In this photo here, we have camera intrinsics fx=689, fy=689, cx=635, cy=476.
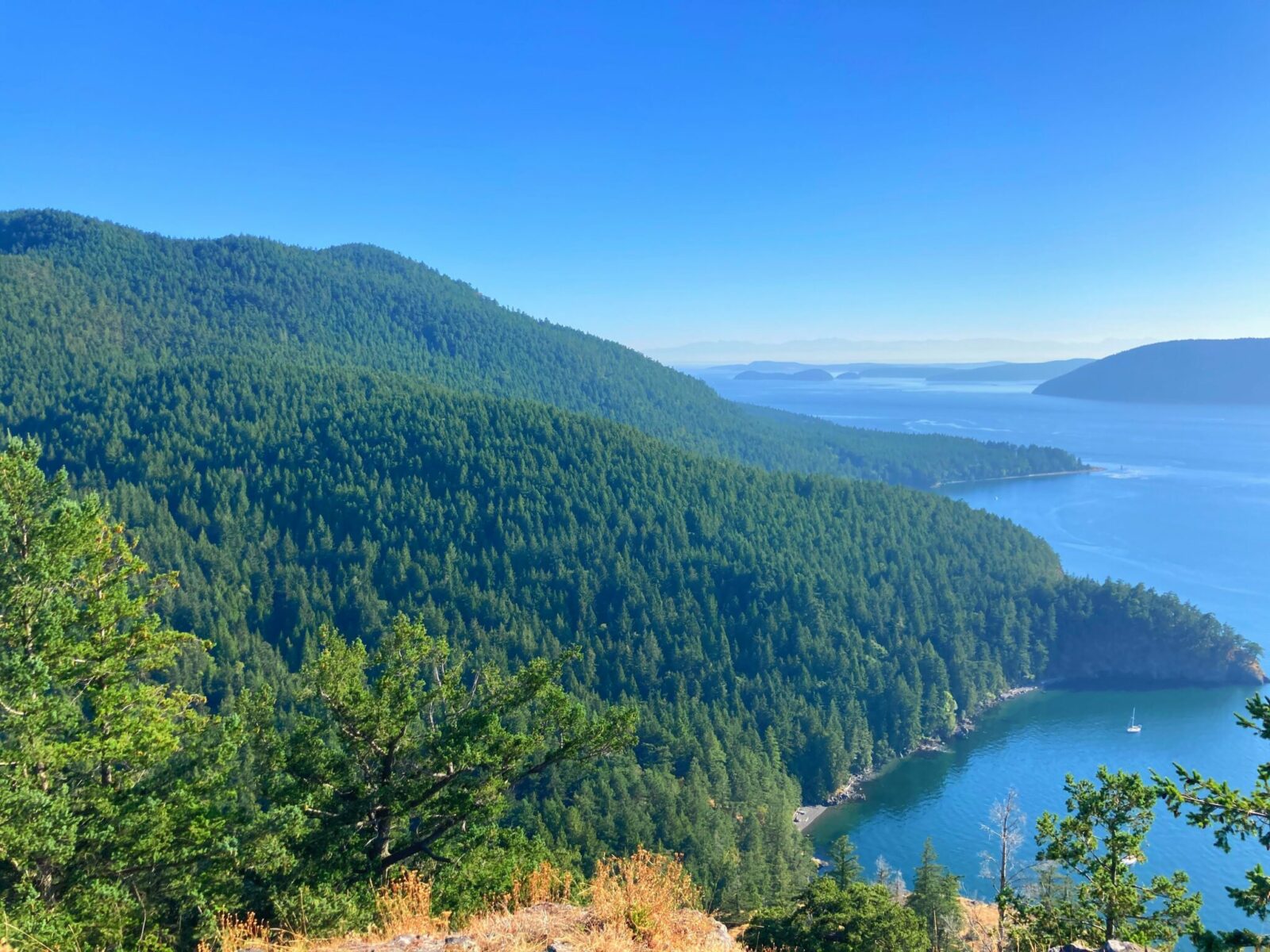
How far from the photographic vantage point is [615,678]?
224 ft

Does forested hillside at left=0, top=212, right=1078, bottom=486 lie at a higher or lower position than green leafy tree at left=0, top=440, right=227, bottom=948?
higher

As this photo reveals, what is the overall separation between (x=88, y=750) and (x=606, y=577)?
2969 inches

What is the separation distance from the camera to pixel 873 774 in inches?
2359

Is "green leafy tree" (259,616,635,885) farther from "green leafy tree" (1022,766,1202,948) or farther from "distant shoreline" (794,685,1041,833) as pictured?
"distant shoreline" (794,685,1041,833)

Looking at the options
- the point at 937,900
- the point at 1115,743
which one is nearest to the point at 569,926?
the point at 937,900

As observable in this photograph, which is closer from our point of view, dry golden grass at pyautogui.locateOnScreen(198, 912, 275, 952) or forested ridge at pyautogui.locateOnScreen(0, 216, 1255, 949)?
dry golden grass at pyautogui.locateOnScreen(198, 912, 275, 952)

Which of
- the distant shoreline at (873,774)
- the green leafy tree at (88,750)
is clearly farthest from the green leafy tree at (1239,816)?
the distant shoreline at (873,774)

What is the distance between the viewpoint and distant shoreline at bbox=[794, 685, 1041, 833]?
2116 inches

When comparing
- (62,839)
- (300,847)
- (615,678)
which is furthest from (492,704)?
(615,678)

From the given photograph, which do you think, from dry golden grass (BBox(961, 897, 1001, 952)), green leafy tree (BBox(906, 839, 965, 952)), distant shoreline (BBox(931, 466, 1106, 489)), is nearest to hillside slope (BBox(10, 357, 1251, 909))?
dry golden grass (BBox(961, 897, 1001, 952))

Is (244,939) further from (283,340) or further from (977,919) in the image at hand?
(283,340)

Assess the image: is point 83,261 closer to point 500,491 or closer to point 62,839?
point 500,491

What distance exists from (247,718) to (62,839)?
11.7ft

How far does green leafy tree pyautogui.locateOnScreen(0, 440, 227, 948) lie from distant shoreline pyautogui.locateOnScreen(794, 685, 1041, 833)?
4463 cm
